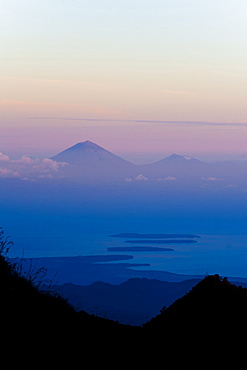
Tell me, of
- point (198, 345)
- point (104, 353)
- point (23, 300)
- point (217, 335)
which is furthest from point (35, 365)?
point (217, 335)

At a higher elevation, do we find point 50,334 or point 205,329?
point 205,329

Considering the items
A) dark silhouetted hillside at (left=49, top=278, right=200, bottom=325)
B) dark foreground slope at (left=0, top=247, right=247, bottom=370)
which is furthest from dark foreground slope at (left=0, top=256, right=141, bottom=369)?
dark silhouetted hillside at (left=49, top=278, right=200, bottom=325)

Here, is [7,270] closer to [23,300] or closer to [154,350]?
[23,300]

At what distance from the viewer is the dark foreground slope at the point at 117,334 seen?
10.8m

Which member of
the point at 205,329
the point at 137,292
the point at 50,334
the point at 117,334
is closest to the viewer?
the point at 50,334

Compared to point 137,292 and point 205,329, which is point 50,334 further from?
point 137,292


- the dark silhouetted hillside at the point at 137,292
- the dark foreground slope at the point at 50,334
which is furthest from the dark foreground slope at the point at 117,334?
the dark silhouetted hillside at the point at 137,292

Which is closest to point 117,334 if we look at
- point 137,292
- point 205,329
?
point 205,329

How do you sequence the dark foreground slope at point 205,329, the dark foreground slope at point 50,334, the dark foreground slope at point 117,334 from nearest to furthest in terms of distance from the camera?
the dark foreground slope at point 50,334
the dark foreground slope at point 117,334
the dark foreground slope at point 205,329

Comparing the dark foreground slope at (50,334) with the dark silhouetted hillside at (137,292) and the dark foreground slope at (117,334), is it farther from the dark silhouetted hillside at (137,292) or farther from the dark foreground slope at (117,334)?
the dark silhouetted hillside at (137,292)

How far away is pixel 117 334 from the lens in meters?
14.3

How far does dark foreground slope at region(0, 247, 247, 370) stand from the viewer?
427 inches

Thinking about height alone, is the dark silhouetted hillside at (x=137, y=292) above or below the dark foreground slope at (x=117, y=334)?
above

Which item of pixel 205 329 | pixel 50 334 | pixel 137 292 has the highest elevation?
pixel 137 292
